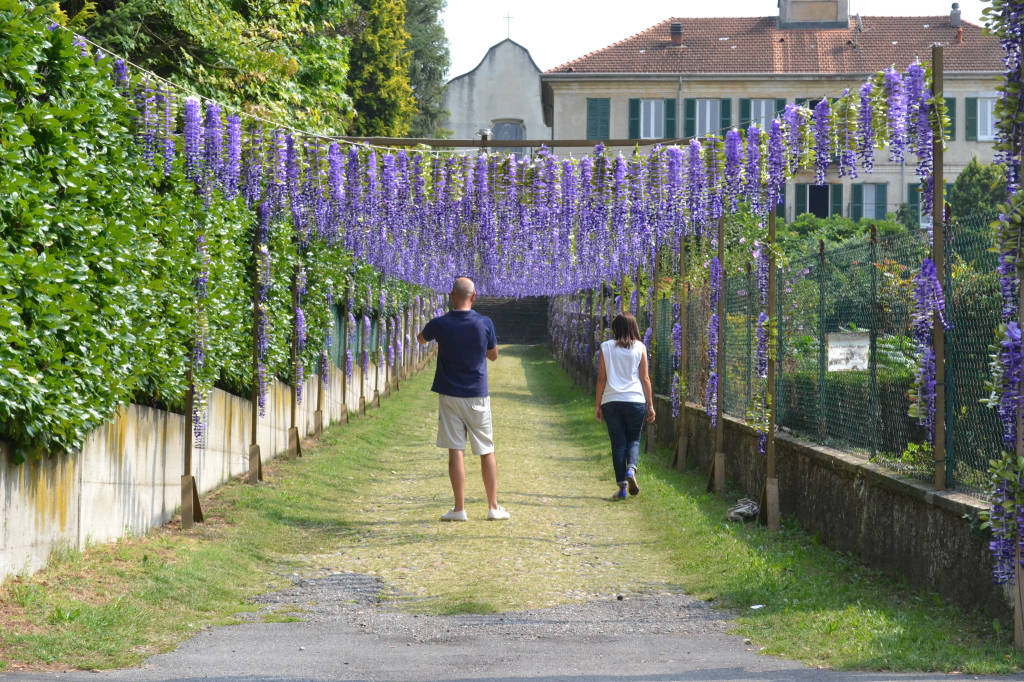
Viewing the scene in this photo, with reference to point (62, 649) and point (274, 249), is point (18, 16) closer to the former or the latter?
point (62, 649)

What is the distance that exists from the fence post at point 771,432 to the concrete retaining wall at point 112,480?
4597 millimetres

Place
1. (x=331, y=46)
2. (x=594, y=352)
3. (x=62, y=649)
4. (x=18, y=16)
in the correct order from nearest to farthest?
1. (x=62, y=649)
2. (x=18, y=16)
3. (x=331, y=46)
4. (x=594, y=352)

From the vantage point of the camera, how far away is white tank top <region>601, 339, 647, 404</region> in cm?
1081

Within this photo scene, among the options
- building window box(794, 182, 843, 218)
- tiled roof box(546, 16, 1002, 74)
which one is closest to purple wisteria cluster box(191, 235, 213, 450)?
building window box(794, 182, 843, 218)

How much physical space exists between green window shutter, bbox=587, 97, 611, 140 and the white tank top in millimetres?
31382

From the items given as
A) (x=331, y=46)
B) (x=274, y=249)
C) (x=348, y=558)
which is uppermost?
(x=331, y=46)

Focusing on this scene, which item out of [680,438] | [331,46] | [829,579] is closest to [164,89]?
[829,579]

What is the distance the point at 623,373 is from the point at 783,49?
3439 cm

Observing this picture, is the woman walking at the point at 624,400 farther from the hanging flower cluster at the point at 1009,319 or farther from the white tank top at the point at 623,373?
the hanging flower cluster at the point at 1009,319

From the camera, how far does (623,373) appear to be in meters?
10.9

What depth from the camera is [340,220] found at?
12258 mm

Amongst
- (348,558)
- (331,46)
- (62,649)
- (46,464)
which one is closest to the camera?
(62,649)

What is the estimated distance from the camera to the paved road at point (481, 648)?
4820mm

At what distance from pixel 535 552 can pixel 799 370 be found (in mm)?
3042
